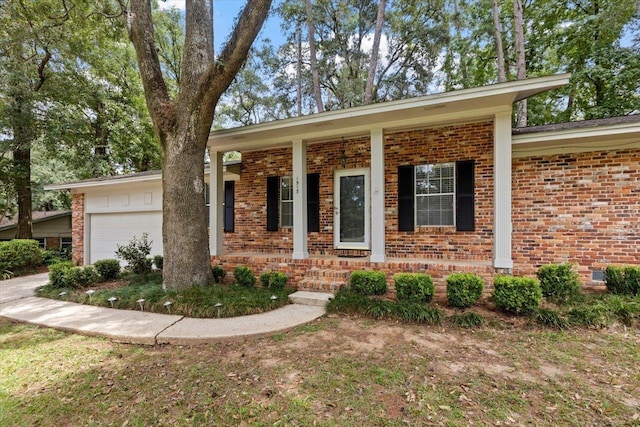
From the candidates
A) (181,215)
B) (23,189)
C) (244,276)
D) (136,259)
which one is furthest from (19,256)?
(244,276)

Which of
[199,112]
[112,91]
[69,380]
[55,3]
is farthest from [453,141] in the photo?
[112,91]

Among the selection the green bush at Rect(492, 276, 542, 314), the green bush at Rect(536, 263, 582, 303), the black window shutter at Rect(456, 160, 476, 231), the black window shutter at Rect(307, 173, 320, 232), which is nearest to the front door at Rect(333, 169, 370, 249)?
the black window shutter at Rect(307, 173, 320, 232)

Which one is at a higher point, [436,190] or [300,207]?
[436,190]

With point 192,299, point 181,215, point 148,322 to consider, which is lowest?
point 148,322

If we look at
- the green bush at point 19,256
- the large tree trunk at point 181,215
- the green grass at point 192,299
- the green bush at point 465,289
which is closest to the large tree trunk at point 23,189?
the green bush at point 19,256

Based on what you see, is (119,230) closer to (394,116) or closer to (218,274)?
(218,274)

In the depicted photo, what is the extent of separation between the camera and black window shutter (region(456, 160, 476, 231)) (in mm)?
5660

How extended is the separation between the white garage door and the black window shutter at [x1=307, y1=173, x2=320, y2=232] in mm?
4657

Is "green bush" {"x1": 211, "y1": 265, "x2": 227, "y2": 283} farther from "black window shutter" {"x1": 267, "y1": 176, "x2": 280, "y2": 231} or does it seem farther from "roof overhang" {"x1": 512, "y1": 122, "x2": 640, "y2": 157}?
"roof overhang" {"x1": 512, "y1": 122, "x2": 640, "y2": 157}

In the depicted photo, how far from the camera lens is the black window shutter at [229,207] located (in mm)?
7879

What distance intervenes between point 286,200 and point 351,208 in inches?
68.4

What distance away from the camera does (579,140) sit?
196 inches

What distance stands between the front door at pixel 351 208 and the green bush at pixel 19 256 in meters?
9.03

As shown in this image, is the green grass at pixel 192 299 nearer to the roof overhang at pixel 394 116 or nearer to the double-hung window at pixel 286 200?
the double-hung window at pixel 286 200
